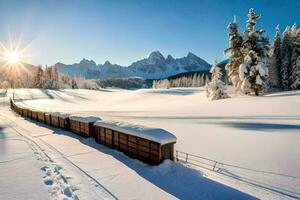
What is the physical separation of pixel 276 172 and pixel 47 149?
17.7 m

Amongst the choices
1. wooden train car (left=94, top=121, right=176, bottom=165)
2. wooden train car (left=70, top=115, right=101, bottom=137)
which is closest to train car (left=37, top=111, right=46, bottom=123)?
wooden train car (left=70, top=115, right=101, bottom=137)

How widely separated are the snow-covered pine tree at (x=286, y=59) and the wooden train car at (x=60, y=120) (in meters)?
49.6

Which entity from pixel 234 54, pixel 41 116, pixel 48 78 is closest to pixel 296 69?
pixel 234 54

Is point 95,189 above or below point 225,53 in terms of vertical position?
below

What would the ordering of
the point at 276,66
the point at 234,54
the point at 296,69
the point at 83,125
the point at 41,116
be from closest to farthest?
the point at 83,125
the point at 41,116
the point at 234,54
the point at 296,69
the point at 276,66

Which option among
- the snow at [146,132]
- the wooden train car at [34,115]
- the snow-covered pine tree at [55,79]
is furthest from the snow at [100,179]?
the snow-covered pine tree at [55,79]

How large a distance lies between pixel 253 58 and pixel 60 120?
3107 cm

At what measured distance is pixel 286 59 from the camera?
55.7m

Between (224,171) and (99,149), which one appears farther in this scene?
(99,149)

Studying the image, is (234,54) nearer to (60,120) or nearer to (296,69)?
(296,69)

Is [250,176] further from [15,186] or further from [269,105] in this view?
[269,105]

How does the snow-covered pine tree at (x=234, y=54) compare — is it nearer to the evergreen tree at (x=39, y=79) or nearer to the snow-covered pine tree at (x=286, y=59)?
the snow-covered pine tree at (x=286, y=59)

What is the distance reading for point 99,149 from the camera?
21125 millimetres

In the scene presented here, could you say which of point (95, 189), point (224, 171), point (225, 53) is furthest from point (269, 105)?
point (95, 189)
